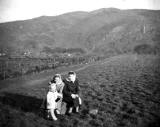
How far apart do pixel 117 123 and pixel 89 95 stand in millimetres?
4182

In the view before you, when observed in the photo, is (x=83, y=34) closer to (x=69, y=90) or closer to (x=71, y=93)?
(x=69, y=90)

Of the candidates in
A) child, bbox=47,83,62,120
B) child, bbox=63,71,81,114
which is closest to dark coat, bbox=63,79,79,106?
child, bbox=63,71,81,114

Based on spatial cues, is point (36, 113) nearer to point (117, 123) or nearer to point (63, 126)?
point (63, 126)

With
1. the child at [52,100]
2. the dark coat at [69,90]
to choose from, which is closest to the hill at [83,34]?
the dark coat at [69,90]

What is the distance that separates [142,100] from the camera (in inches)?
346

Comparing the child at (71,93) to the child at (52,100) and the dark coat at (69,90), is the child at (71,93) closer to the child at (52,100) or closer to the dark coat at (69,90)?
the dark coat at (69,90)

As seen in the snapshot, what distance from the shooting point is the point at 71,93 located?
7336mm

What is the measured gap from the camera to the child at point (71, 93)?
23.7 ft

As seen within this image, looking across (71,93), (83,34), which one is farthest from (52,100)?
(83,34)

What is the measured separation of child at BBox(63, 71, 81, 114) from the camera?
7211 millimetres

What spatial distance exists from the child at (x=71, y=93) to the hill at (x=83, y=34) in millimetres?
57594

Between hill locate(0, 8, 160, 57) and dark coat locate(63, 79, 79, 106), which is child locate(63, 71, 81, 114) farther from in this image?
hill locate(0, 8, 160, 57)

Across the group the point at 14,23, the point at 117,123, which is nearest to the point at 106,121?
the point at 117,123

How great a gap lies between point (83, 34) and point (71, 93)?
10706cm
